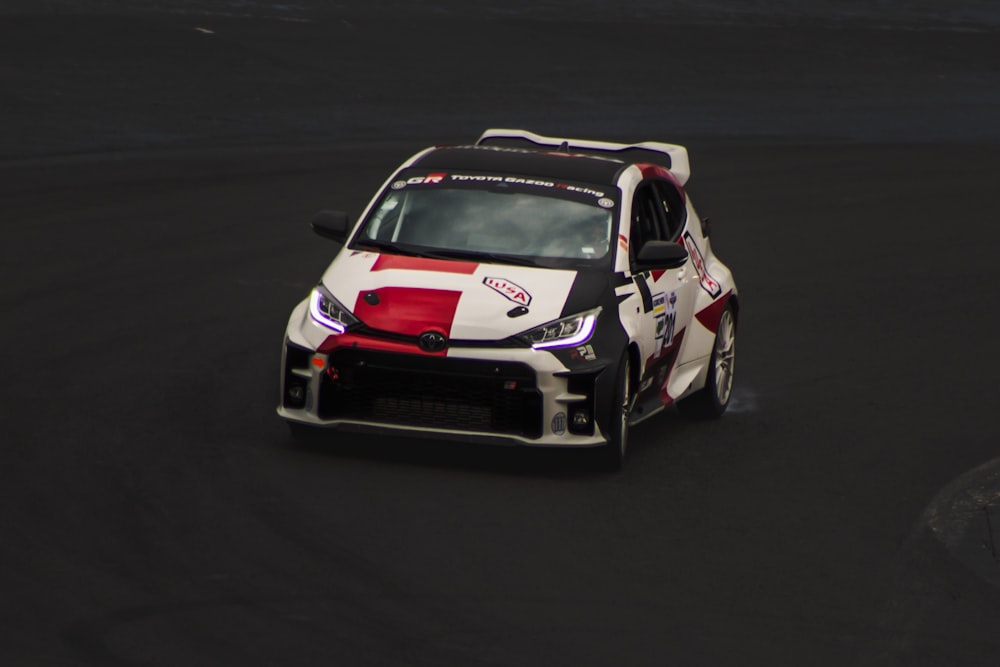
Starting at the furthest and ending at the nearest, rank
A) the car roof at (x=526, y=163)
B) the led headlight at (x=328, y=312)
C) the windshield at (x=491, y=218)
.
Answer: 1. the car roof at (x=526, y=163)
2. the windshield at (x=491, y=218)
3. the led headlight at (x=328, y=312)

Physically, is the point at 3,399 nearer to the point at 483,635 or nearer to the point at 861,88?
the point at 483,635

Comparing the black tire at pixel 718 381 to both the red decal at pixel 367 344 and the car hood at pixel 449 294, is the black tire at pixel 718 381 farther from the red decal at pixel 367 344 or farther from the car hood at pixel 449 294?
the red decal at pixel 367 344

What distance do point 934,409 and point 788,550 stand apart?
355 cm

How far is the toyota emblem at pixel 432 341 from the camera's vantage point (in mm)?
10023

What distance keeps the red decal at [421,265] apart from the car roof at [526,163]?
106 centimetres

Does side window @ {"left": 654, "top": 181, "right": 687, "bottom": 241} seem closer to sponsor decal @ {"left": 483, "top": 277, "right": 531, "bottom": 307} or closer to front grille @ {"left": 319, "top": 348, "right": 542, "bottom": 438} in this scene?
sponsor decal @ {"left": 483, "top": 277, "right": 531, "bottom": 307}

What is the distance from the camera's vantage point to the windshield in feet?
36.1

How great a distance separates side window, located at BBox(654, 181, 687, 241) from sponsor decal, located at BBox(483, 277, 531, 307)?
6.20 feet

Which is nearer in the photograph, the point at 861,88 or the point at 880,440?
the point at 880,440

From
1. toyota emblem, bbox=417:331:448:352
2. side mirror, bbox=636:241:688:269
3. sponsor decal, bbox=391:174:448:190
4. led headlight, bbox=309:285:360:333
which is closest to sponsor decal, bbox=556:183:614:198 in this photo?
side mirror, bbox=636:241:688:269

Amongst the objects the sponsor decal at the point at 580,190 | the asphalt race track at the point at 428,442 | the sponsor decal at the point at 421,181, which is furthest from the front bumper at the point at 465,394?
the sponsor decal at the point at 421,181

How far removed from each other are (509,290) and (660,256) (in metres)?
1.00

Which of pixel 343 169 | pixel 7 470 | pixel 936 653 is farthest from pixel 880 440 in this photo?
pixel 343 169

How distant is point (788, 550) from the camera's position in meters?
9.12
